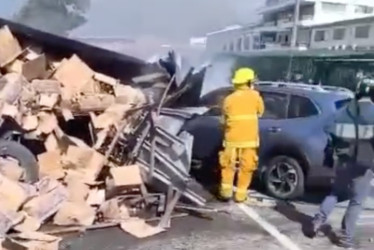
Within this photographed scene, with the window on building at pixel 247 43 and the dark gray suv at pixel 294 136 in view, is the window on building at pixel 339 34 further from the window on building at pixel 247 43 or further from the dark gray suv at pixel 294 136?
the dark gray suv at pixel 294 136

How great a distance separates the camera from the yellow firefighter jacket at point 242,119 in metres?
9.43

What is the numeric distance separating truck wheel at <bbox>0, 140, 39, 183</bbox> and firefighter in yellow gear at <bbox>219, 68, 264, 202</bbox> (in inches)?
93.6

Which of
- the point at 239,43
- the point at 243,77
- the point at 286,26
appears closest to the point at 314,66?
the point at 239,43

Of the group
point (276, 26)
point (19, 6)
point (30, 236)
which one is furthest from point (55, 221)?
point (276, 26)

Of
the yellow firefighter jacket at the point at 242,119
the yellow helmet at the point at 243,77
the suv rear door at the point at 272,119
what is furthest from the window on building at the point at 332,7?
the yellow firefighter jacket at the point at 242,119

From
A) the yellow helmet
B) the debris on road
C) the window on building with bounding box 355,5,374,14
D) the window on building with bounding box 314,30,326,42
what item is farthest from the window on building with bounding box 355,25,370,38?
the debris on road

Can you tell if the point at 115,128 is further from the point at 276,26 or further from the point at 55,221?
the point at 276,26

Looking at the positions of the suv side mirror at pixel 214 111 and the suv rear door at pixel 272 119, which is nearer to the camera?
the suv rear door at pixel 272 119

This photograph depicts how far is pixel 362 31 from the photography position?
114 feet

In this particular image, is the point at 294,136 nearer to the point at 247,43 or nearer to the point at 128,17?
the point at 128,17

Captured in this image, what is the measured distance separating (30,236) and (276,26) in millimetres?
33962

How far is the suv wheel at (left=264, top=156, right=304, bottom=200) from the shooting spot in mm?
9609

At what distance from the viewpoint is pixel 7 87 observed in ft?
27.8

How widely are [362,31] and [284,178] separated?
26.5 m
